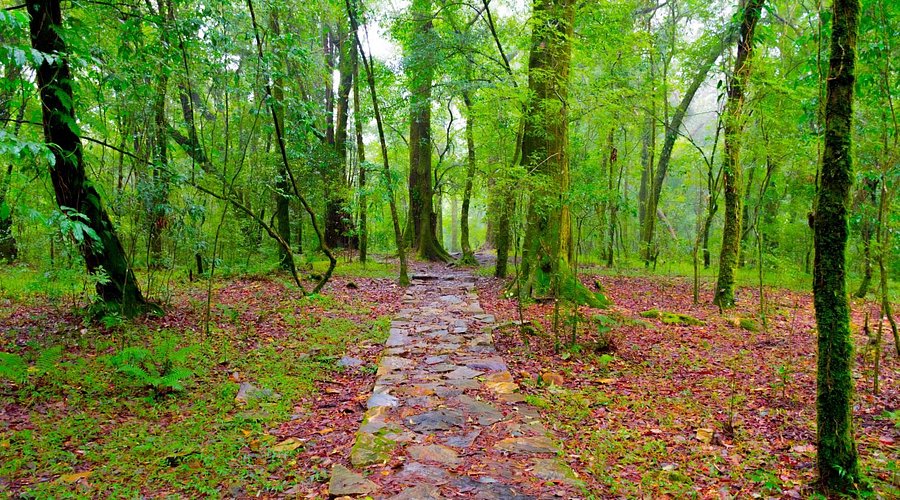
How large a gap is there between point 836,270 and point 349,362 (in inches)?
183

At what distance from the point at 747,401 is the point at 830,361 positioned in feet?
6.23

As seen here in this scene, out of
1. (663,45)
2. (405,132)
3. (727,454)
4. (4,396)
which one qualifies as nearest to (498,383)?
(727,454)

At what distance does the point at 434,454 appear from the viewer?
338 cm

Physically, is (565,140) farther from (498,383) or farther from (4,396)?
(4,396)

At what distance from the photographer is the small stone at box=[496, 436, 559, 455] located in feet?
11.3

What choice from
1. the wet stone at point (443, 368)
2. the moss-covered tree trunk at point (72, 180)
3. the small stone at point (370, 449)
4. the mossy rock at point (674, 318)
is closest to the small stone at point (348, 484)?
the small stone at point (370, 449)

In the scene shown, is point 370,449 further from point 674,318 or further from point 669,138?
point 669,138

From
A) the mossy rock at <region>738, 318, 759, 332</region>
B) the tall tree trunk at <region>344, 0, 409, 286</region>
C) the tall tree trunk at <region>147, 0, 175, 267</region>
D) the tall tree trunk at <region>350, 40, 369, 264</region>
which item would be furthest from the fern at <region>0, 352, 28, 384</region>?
the mossy rock at <region>738, 318, 759, 332</region>

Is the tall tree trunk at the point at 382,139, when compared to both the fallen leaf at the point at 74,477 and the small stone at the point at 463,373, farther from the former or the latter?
the fallen leaf at the point at 74,477

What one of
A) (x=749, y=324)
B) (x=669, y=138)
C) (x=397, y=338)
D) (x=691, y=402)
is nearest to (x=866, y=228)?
(x=749, y=324)

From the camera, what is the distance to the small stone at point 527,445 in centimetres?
345

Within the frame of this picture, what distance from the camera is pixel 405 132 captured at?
84.5 feet

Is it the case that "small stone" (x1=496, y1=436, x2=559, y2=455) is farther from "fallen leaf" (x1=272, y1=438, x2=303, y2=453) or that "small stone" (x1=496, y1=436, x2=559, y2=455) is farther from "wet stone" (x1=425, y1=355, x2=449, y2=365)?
"wet stone" (x1=425, y1=355, x2=449, y2=365)

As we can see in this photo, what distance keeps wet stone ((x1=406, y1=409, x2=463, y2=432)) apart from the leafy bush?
2122mm
